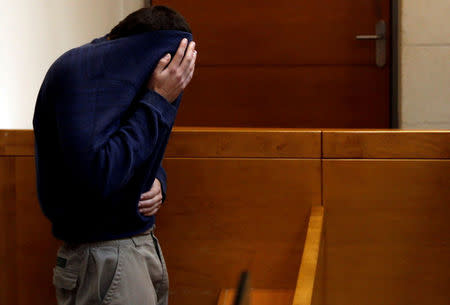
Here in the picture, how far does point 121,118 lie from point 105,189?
163 mm

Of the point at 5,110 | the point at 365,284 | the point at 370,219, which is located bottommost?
the point at 365,284

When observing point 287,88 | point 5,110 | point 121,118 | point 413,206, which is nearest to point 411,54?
point 287,88

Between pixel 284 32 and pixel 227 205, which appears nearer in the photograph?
pixel 227 205

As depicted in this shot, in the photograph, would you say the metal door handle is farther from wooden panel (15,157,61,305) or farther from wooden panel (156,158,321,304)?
wooden panel (15,157,61,305)

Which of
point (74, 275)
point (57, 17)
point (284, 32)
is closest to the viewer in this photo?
point (74, 275)

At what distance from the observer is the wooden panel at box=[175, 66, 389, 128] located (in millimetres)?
3355

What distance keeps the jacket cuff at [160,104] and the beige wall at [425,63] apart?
6.72 ft

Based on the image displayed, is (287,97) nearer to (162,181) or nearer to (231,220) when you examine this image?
(231,220)

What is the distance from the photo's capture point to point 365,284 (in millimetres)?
1882

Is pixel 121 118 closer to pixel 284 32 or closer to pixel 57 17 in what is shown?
pixel 57 17

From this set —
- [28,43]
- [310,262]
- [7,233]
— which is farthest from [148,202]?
[28,43]

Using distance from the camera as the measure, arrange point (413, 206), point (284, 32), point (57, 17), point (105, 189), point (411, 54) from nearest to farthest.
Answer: point (105, 189) < point (413, 206) < point (57, 17) < point (411, 54) < point (284, 32)

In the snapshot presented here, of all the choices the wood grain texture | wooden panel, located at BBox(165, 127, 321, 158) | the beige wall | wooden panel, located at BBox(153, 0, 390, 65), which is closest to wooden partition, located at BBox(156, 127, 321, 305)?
wooden panel, located at BBox(165, 127, 321, 158)

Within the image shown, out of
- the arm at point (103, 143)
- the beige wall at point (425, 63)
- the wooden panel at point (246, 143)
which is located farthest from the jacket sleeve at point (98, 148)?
the beige wall at point (425, 63)
